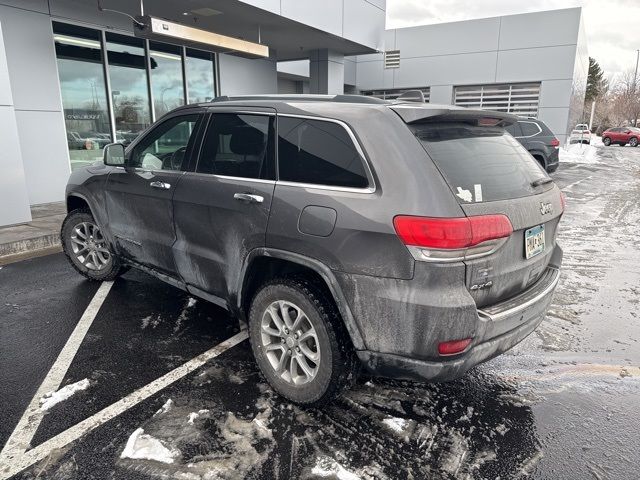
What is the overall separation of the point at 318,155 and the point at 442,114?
74 centimetres

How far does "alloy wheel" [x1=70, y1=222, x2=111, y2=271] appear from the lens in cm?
482

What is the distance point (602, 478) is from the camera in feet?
7.70

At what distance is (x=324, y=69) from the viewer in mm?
14984

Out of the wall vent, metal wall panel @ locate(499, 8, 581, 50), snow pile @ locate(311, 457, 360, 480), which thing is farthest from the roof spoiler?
the wall vent

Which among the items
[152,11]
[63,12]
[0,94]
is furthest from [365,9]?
[0,94]

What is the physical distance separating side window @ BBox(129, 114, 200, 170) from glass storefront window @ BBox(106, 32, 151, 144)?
22.5 ft

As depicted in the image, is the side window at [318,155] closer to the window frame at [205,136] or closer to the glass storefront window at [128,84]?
the window frame at [205,136]

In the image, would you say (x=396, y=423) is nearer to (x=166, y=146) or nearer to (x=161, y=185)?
(x=161, y=185)

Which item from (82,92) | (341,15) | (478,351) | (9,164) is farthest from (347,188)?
(341,15)

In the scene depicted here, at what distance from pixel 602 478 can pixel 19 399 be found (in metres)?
3.40

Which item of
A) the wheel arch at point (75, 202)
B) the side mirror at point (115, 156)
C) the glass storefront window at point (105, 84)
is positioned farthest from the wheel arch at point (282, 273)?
the glass storefront window at point (105, 84)

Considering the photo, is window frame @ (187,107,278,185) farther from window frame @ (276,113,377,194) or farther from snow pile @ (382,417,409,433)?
snow pile @ (382,417,409,433)

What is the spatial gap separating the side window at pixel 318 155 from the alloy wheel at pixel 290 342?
79 cm

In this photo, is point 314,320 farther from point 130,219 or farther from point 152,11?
point 152,11
